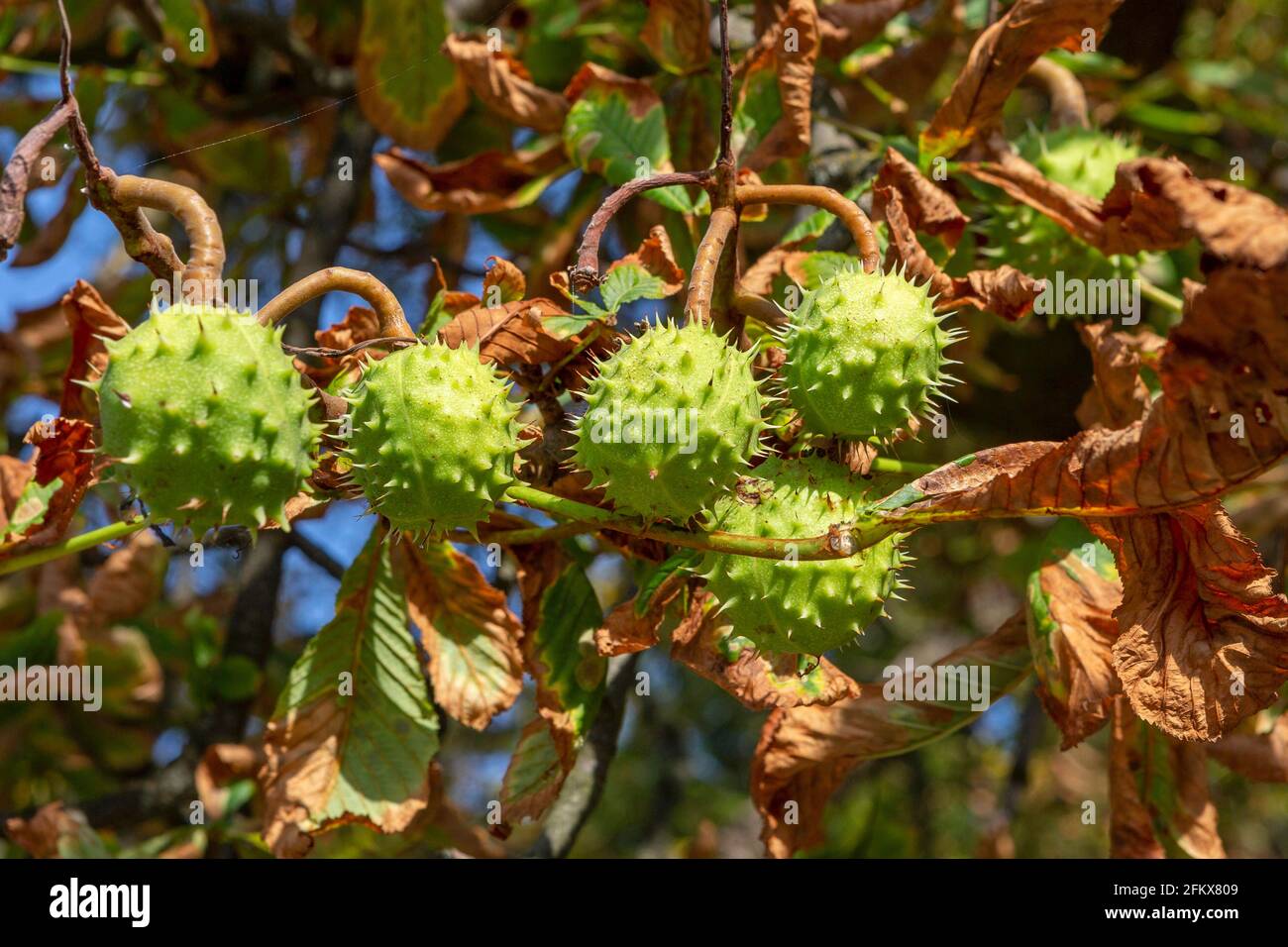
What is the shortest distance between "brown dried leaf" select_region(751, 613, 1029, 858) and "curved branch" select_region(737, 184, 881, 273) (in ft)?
2.54

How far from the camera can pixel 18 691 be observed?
9.80 ft

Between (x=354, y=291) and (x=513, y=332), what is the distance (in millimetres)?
259

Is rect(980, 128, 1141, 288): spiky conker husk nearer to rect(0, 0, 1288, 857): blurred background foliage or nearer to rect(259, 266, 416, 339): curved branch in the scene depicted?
rect(0, 0, 1288, 857): blurred background foliage

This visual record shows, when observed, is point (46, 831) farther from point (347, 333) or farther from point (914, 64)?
point (914, 64)

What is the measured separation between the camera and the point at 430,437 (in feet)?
4.52

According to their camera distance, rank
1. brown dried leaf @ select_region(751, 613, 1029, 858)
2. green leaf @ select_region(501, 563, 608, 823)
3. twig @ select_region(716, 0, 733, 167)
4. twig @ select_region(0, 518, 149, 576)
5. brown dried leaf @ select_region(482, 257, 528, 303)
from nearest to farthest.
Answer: twig @ select_region(716, 0, 733, 167) < twig @ select_region(0, 518, 149, 576) < brown dried leaf @ select_region(482, 257, 528, 303) < green leaf @ select_region(501, 563, 608, 823) < brown dried leaf @ select_region(751, 613, 1029, 858)

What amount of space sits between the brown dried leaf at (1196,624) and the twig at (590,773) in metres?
1.14

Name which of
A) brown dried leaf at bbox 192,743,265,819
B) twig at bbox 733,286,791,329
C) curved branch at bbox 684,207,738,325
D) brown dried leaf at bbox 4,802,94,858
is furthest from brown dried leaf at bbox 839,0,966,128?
brown dried leaf at bbox 4,802,94,858

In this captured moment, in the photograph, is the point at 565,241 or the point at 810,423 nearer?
the point at 810,423

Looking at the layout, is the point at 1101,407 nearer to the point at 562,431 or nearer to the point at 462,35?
the point at 562,431

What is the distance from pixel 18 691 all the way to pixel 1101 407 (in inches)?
97.8

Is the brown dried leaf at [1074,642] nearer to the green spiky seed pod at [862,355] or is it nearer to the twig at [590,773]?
the green spiky seed pod at [862,355]

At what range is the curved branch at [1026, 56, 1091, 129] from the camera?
2.43 m

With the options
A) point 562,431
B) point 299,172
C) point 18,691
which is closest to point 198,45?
point 299,172
